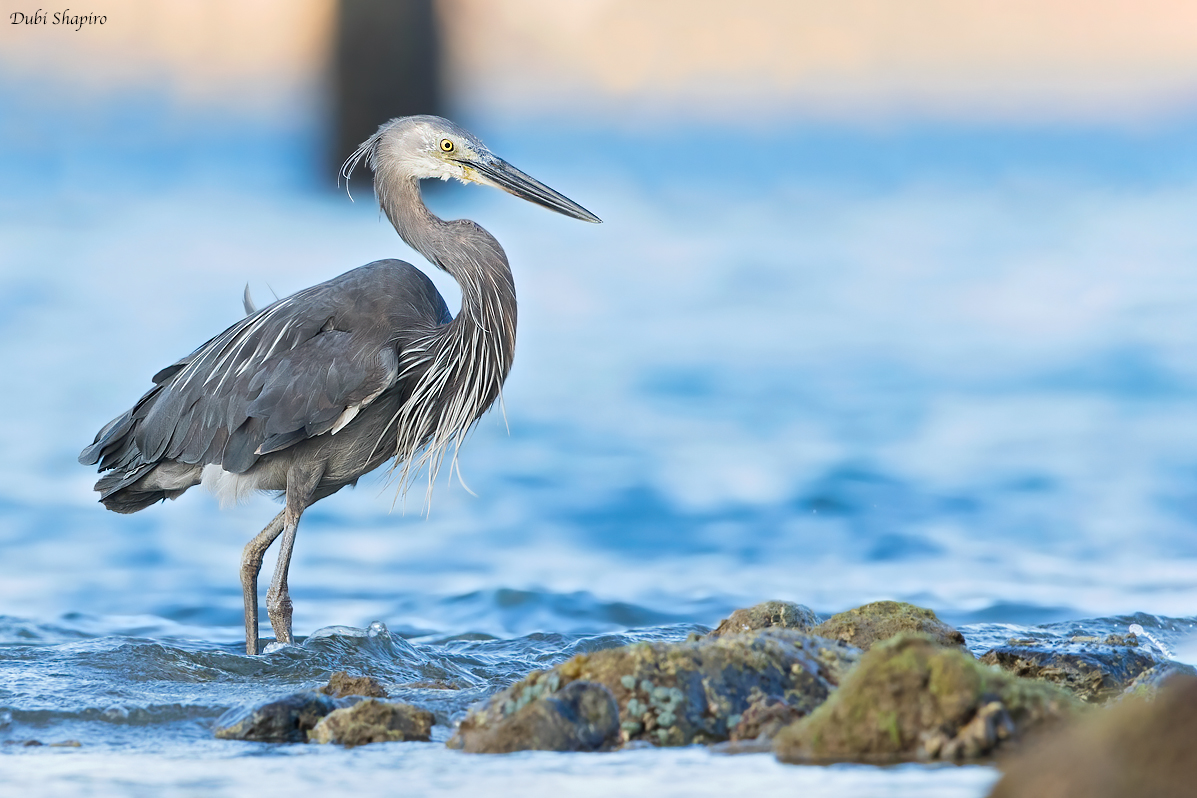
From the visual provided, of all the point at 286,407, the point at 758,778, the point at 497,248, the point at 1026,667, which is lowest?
the point at 758,778

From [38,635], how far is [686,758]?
4.96 meters

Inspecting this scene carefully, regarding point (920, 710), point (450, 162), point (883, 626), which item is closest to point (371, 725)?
point (920, 710)

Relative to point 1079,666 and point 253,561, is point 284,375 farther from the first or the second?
point 1079,666

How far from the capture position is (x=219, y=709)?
15.2 ft

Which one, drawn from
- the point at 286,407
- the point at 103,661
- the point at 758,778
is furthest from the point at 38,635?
the point at 758,778

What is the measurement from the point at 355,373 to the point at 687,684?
2.86 metres

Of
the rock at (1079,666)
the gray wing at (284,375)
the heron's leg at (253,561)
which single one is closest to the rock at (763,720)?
the rock at (1079,666)

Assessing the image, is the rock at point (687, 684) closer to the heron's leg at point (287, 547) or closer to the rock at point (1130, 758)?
the rock at point (1130, 758)

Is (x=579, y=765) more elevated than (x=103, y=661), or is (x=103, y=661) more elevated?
(x=103, y=661)

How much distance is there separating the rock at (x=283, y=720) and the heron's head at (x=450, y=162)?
10.1ft

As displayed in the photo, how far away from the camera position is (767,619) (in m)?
4.99

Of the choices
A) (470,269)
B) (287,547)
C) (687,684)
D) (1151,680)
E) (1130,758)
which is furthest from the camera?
(470,269)

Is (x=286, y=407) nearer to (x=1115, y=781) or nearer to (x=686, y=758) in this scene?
(x=686, y=758)

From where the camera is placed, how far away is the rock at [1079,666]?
4586mm
